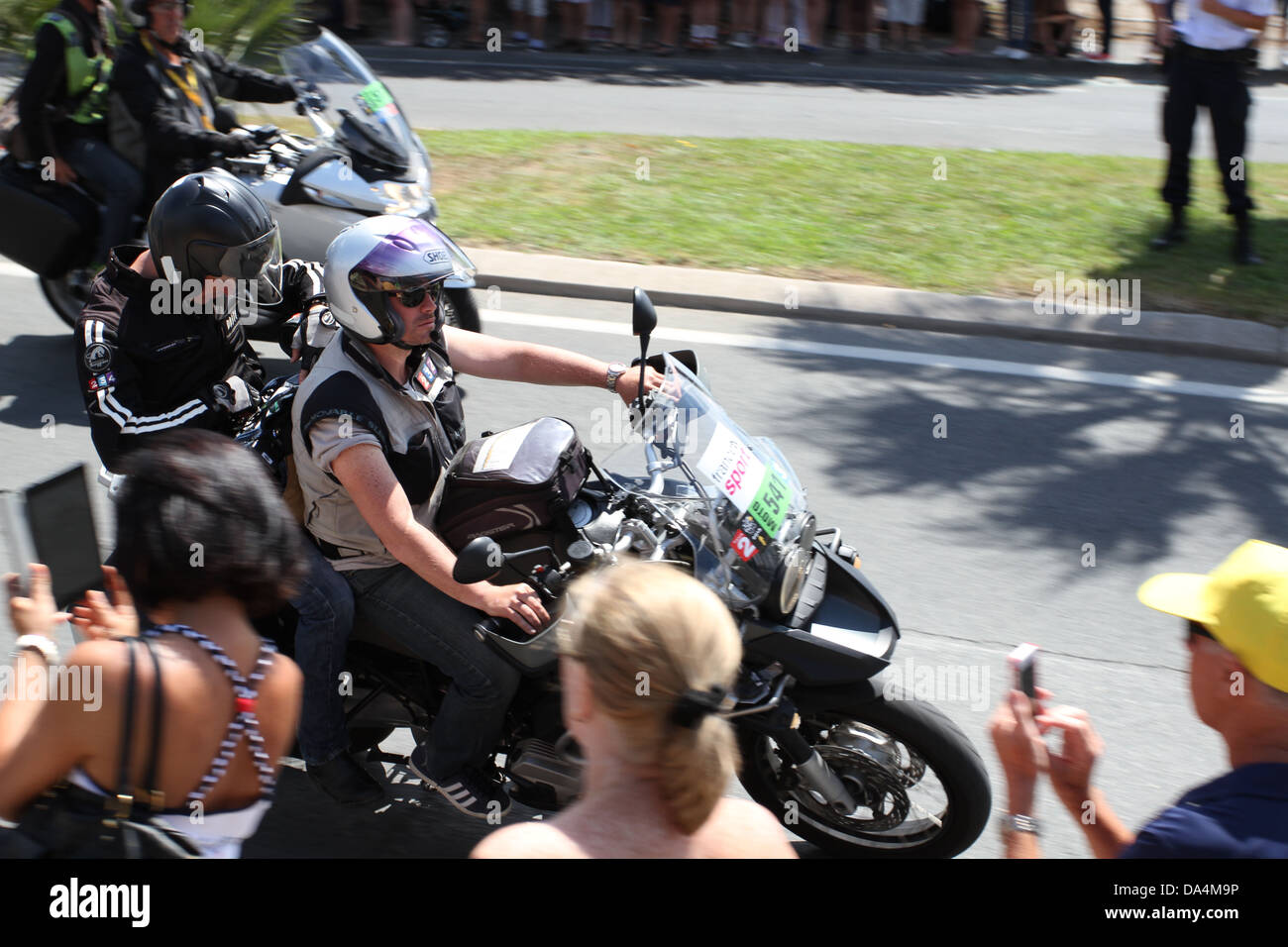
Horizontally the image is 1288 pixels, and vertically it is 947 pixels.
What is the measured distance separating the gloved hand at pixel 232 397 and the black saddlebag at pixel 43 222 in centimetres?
317

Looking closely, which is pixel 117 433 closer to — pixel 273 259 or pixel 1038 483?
pixel 273 259

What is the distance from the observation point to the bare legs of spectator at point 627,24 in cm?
1683

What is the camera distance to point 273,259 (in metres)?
3.94

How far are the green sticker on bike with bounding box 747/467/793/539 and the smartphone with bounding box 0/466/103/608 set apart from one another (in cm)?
152

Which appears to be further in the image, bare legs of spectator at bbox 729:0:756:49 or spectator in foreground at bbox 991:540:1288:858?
bare legs of spectator at bbox 729:0:756:49

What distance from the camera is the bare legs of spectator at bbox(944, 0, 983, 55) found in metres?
16.8

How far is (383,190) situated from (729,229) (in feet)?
9.84

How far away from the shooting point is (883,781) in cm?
328

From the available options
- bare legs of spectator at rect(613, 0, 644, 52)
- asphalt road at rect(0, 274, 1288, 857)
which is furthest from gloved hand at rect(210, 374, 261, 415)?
bare legs of spectator at rect(613, 0, 644, 52)

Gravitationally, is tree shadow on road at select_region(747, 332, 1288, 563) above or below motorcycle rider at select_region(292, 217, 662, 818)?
below

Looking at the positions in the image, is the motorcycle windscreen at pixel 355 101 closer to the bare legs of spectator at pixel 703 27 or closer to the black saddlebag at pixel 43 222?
the black saddlebag at pixel 43 222

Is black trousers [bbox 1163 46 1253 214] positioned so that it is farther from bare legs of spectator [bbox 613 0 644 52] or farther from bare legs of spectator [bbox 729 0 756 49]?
bare legs of spectator [bbox 613 0 644 52]

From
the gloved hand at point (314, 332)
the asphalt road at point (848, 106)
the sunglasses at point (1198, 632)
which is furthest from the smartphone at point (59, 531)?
the asphalt road at point (848, 106)
